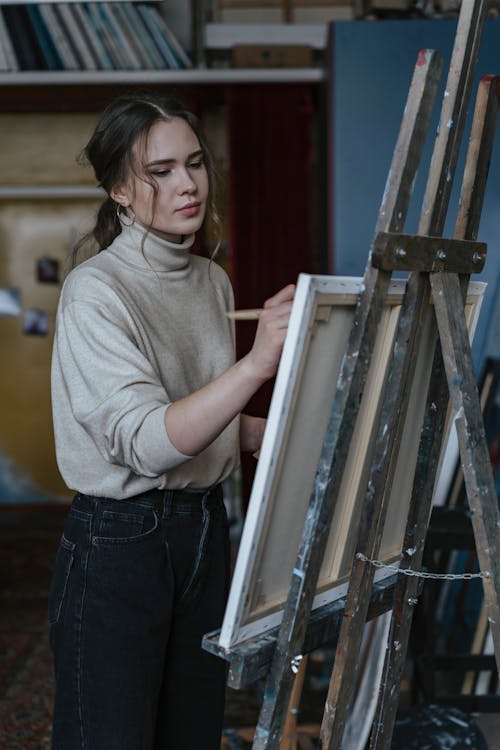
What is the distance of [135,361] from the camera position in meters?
1.29

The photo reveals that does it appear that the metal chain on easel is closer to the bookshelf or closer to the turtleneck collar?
the turtleneck collar

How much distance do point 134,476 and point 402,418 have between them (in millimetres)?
402

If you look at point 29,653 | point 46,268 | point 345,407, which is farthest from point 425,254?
point 46,268

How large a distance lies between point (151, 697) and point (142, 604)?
5.8 inches

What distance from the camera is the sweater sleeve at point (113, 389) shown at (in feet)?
4.03

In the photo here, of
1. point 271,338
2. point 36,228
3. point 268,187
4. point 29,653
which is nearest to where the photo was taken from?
point 271,338

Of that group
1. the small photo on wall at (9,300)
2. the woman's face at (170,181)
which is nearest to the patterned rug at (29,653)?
the small photo on wall at (9,300)

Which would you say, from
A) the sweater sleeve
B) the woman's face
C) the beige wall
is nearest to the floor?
the beige wall

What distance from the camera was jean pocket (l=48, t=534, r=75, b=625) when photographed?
56.8 inches

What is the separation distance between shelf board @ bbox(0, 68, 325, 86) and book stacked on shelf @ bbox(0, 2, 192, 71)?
1.9 inches

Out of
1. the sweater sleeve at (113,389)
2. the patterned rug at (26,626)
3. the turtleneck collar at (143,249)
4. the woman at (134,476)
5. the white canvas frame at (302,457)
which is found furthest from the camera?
the patterned rug at (26,626)

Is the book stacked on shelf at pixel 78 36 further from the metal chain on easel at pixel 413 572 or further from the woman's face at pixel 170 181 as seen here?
the metal chain on easel at pixel 413 572

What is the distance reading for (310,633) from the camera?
1.23 metres

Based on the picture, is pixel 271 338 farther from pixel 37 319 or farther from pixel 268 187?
pixel 37 319
